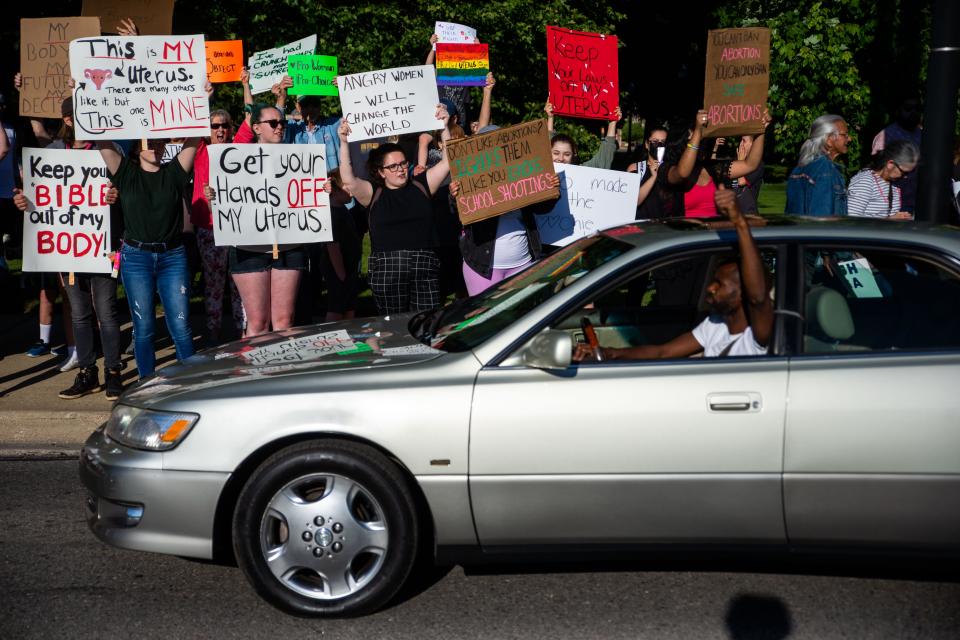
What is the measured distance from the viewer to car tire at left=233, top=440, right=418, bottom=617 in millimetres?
4367

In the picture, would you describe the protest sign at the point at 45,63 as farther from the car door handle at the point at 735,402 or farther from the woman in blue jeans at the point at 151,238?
the car door handle at the point at 735,402

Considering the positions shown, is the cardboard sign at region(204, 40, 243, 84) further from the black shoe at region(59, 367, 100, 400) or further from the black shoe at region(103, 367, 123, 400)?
the black shoe at region(103, 367, 123, 400)

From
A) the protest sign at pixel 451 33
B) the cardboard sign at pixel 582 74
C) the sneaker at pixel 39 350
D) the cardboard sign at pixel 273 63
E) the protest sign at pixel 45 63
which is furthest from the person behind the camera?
the protest sign at pixel 451 33

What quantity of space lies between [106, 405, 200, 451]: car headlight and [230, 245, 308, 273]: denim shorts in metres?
3.17

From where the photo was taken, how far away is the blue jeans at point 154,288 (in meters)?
7.55

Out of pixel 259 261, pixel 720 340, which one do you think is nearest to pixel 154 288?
pixel 259 261

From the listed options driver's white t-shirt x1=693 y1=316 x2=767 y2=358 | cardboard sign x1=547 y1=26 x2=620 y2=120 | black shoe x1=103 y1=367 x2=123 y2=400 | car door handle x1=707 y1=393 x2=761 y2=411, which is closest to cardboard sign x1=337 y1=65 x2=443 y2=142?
cardboard sign x1=547 y1=26 x2=620 y2=120

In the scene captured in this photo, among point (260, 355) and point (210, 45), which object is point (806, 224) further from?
point (210, 45)

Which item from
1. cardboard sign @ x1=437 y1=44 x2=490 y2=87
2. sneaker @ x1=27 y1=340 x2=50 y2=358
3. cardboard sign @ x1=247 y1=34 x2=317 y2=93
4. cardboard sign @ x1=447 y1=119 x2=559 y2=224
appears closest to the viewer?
cardboard sign @ x1=447 y1=119 x2=559 y2=224

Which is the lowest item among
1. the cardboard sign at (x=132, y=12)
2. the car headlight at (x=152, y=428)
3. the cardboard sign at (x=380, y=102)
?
the car headlight at (x=152, y=428)

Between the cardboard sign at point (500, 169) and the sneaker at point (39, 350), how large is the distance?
406 cm

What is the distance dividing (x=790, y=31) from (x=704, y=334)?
11.8m

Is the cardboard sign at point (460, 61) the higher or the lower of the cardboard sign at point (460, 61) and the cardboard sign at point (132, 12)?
the lower

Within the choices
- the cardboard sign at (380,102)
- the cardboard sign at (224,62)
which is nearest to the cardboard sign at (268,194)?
the cardboard sign at (380,102)
